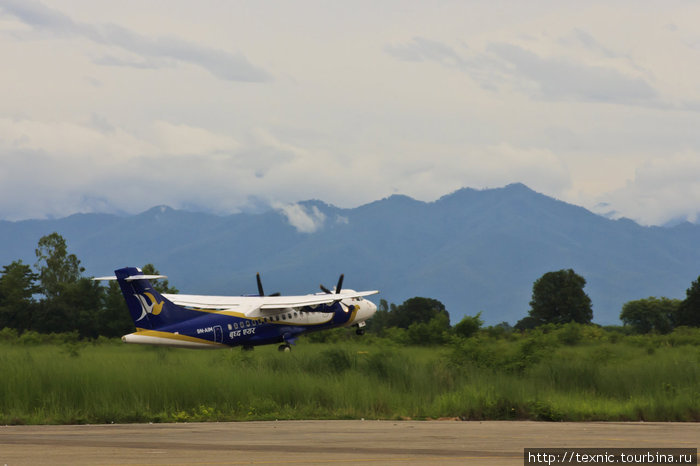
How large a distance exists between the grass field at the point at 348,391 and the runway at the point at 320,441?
2066 mm

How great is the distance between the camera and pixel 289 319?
48.0 metres

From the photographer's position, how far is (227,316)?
45.4 meters

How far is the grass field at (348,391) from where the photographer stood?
24.3 metres

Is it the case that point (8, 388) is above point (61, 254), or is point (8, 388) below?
below

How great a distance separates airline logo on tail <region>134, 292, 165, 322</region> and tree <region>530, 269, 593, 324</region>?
72.3 meters

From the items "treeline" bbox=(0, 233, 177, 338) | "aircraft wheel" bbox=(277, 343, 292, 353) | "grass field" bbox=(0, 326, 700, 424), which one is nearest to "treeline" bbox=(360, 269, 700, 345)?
"aircraft wheel" bbox=(277, 343, 292, 353)

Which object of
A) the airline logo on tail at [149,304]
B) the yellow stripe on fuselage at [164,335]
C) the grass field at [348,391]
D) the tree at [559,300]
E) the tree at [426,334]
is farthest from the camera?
the tree at [559,300]

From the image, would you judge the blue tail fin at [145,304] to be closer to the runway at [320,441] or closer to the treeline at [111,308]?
the treeline at [111,308]

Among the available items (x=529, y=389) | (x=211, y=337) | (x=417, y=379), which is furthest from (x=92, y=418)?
(x=211, y=337)

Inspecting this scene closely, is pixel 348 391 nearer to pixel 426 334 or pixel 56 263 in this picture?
pixel 426 334

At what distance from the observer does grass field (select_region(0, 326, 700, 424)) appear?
24281 millimetres

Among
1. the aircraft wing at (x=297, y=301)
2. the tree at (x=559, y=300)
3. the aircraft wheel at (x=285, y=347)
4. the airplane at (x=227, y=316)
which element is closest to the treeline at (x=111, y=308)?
the tree at (x=559, y=300)

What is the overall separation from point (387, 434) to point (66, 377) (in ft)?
33.4

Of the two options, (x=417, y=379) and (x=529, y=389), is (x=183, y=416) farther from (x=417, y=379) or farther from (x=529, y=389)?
(x=529, y=389)
